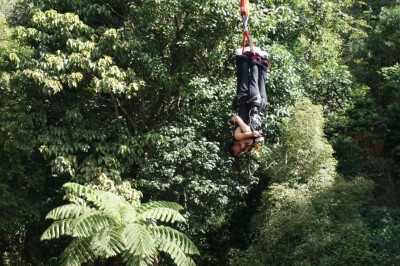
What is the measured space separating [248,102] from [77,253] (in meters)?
3.57

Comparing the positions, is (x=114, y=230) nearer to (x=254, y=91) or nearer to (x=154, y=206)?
(x=154, y=206)

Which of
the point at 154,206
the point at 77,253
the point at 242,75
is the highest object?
the point at 242,75

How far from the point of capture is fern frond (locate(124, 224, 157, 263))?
23.0 ft

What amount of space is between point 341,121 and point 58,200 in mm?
6292

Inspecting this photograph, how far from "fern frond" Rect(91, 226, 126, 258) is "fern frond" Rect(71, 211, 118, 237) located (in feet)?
0.36

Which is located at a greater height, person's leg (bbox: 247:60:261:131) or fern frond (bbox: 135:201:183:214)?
person's leg (bbox: 247:60:261:131)

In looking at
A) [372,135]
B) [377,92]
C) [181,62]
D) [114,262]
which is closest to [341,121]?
[372,135]

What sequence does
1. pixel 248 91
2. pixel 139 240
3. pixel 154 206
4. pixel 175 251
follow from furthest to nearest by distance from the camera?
pixel 154 206
pixel 175 251
pixel 139 240
pixel 248 91

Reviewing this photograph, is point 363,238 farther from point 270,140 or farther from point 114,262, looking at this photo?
point 114,262

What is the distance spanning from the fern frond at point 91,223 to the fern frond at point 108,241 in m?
0.11

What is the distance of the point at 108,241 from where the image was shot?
7.20 m

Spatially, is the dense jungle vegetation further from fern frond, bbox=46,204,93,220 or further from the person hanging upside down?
the person hanging upside down

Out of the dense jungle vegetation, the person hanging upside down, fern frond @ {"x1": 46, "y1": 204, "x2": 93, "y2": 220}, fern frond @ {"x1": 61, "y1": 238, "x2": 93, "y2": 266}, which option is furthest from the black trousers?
fern frond @ {"x1": 61, "y1": 238, "x2": 93, "y2": 266}

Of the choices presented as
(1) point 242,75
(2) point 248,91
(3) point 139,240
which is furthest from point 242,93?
(3) point 139,240
